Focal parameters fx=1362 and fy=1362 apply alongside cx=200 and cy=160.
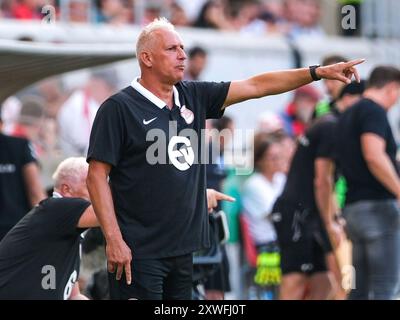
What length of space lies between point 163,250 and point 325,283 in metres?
4.19

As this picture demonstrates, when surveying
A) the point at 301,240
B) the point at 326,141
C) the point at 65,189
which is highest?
the point at 326,141

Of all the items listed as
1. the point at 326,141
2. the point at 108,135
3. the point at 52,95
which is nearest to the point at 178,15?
the point at 52,95

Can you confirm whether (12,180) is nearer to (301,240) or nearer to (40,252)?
(301,240)

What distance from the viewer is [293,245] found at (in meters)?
11.5

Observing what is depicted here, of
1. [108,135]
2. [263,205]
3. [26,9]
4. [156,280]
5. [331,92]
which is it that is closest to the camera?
[108,135]

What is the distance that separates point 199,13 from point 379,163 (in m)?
6.58

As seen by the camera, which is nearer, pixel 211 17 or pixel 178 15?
pixel 178 15

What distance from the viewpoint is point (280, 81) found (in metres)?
7.75

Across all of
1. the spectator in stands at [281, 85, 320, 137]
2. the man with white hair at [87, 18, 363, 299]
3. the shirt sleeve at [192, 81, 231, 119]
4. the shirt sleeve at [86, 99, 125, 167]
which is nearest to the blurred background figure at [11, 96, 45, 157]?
the spectator in stands at [281, 85, 320, 137]

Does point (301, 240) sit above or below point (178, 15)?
below

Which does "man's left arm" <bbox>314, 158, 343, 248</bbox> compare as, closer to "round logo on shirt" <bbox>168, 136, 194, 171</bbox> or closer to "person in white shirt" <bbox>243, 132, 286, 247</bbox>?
"person in white shirt" <bbox>243, 132, 286, 247</bbox>

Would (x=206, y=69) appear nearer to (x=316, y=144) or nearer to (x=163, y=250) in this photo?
(x=316, y=144)
